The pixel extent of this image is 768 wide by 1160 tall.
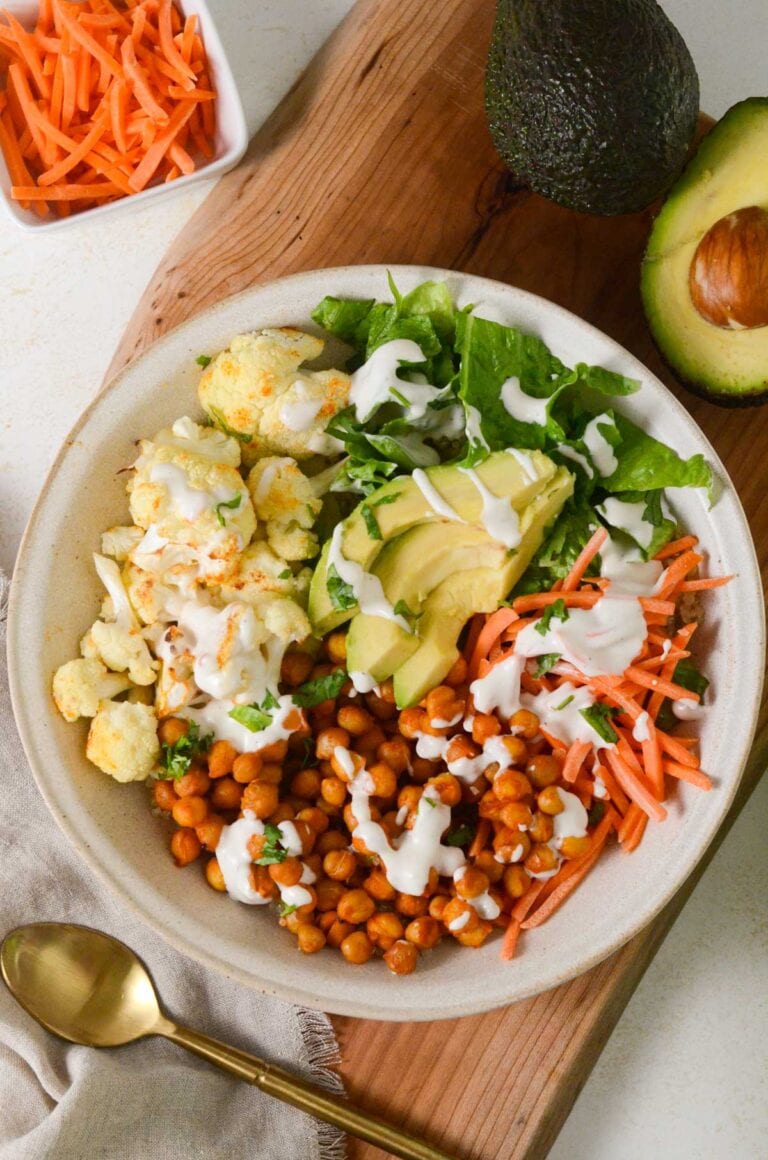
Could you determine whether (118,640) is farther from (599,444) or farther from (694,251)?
(694,251)

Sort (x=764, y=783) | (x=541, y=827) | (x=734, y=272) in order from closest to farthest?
(x=734, y=272) → (x=541, y=827) → (x=764, y=783)

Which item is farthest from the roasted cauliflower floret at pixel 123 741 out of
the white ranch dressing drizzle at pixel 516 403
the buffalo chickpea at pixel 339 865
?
the white ranch dressing drizzle at pixel 516 403

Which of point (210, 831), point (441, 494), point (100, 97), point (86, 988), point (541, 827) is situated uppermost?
point (100, 97)

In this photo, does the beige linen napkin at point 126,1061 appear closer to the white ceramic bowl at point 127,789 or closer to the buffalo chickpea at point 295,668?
the white ceramic bowl at point 127,789

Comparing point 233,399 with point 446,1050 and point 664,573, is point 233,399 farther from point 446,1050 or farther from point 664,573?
point 446,1050

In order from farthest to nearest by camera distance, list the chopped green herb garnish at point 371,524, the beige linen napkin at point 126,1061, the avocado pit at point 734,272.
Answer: the beige linen napkin at point 126,1061, the chopped green herb garnish at point 371,524, the avocado pit at point 734,272

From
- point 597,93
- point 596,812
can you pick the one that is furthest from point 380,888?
point 597,93
